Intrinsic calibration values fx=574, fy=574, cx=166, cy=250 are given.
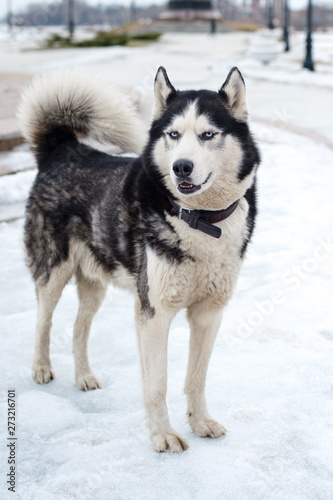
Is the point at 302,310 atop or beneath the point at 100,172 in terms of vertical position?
beneath

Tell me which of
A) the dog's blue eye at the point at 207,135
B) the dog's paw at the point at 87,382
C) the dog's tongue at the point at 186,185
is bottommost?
the dog's paw at the point at 87,382

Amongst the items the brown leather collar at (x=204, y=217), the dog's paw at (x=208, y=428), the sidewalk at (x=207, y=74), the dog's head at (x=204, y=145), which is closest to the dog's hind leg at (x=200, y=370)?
the dog's paw at (x=208, y=428)

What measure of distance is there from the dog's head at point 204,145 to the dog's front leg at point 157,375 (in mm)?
496

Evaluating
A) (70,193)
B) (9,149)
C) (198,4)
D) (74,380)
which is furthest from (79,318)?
(198,4)

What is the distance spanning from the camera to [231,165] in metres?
2.25

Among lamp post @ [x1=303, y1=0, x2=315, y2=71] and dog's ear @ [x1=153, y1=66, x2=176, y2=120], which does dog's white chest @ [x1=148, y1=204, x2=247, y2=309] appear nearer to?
dog's ear @ [x1=153, y1=66, x2=176, y2=120]

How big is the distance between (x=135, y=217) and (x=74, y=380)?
1.03m

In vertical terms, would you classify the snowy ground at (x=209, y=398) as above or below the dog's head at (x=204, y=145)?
below

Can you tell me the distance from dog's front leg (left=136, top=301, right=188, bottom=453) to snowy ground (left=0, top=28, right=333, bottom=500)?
0.07 meters

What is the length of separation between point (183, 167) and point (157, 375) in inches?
34.7

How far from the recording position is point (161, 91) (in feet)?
7.91

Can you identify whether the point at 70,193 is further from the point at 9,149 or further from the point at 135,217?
the point at 9,149

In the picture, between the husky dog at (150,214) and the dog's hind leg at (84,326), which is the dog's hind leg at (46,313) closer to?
the husky dog at (150,214)

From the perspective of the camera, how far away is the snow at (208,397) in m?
2.16
